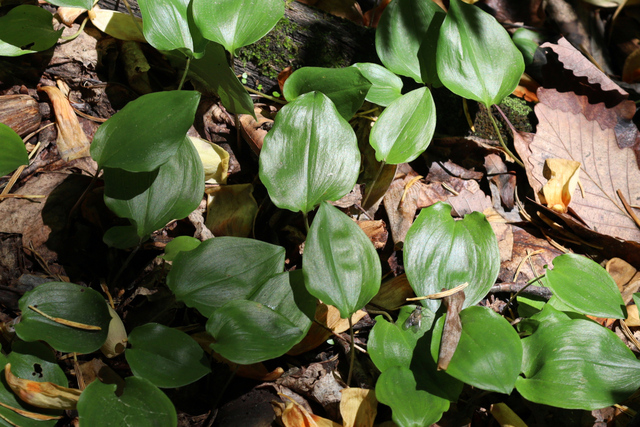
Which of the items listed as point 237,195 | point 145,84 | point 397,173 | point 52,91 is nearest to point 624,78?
point 397,173

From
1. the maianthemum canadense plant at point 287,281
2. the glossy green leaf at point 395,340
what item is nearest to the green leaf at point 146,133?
the maianthemum canadense plant at point 287,281

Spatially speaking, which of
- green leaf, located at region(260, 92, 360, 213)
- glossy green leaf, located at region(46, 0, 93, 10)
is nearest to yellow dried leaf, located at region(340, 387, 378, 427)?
green leaf, located at region(260, 92, 360, 213)

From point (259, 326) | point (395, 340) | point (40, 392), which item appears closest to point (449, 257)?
point (395, 340)

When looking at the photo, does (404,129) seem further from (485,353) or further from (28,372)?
(28,372)

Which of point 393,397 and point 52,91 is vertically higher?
point 52,91

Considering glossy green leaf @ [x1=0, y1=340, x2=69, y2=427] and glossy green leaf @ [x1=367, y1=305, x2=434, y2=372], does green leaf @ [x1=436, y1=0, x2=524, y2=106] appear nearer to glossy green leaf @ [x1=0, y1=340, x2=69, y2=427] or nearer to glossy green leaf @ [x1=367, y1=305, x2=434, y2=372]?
glossy green leaf @ [x1=367, y1=305, x2=434, y2=372]

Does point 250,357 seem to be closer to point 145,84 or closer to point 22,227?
point 22,227

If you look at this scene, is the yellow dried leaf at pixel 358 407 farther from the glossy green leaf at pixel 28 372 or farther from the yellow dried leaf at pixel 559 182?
the yellow dried leaf at pixel 559 182
